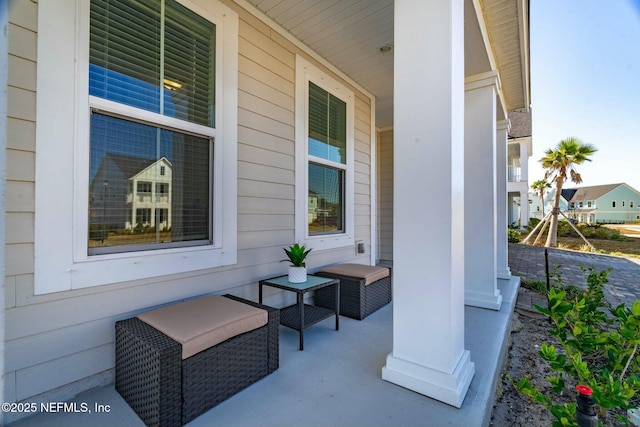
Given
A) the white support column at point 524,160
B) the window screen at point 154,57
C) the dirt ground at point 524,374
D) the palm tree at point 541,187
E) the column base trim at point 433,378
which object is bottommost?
the dirt ground at point 524,374

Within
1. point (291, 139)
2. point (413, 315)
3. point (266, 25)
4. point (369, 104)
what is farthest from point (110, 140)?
point (369, 104)

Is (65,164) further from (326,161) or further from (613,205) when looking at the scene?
(613,205)

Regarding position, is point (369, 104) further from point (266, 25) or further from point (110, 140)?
point (110, 140)

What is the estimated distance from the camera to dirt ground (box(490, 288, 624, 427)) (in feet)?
5.80

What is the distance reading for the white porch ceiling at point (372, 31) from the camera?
263 cm

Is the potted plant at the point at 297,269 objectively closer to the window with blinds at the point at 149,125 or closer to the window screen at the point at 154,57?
the window with blinds at the point at 149,125

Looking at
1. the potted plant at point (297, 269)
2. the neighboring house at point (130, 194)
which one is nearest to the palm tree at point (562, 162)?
the potted plant at point (297, 269)

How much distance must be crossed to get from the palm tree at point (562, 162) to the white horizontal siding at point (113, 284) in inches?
472

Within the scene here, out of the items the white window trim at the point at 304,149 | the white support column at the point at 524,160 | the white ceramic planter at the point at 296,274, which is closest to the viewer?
the white ceramic planter at the point at 296,274

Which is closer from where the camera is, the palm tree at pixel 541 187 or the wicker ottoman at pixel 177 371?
the wicker ottoman at pixel 177 371

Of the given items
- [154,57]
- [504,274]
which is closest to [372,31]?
[154,57]

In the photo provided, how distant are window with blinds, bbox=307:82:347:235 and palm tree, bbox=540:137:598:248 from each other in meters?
11.1

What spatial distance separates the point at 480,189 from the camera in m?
3.38

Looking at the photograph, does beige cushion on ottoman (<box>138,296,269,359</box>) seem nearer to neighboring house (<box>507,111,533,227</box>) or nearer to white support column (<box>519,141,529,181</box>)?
neighboring house (<box>507,111,533,227</box>)
